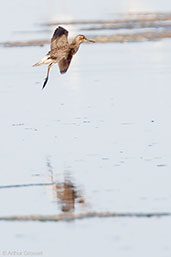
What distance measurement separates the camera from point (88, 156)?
44.9 ft

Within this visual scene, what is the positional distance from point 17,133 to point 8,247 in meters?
6.11

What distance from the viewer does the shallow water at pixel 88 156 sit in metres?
9.92

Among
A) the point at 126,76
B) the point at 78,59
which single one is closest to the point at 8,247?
the point at 126,76

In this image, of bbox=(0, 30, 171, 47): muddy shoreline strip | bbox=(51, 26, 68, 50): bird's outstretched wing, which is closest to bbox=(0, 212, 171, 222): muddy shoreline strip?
bbox=(51, 26, 68, 50): bird's outstretched wing

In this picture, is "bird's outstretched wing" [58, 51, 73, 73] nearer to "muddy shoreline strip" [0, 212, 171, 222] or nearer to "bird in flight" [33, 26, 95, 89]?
"bird in flight" [33, 26, 95, 89]

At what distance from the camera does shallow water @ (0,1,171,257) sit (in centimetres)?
992

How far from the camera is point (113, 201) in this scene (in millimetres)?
11133

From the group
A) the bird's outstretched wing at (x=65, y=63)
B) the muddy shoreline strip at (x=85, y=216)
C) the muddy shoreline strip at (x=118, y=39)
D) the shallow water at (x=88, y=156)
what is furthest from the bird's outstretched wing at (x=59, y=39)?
the muddy shoreline strip at (x=118, y=39)

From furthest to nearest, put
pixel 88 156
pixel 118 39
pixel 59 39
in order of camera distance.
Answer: pixel 118 39 < pixel 59 39 < pixel 88 156

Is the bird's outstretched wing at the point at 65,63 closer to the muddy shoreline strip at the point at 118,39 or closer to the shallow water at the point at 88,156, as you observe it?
the shallow water at the point at 88,156

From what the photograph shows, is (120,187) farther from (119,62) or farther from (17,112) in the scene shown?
(119,62)

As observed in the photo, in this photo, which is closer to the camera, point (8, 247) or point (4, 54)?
point (8, 247)

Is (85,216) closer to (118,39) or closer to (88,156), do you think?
(88,156)

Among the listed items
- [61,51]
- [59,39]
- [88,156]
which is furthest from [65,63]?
[88,156]
